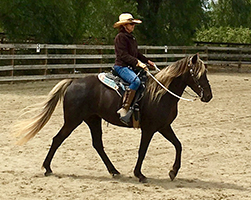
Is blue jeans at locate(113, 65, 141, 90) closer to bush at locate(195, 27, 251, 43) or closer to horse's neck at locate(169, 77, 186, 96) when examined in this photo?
horse's neck at locate(169, 77, 186, 96)

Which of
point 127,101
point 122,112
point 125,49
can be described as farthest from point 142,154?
point 125,49

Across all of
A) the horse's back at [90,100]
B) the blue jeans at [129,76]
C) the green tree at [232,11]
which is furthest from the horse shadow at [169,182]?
the green tree at [232,11]

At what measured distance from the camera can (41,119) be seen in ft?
22.0

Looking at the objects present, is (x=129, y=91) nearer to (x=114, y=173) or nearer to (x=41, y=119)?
(x=114, y=173)

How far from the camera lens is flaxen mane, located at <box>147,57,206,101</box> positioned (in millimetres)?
6312

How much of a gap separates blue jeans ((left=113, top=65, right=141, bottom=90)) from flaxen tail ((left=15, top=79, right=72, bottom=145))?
2.44 ft

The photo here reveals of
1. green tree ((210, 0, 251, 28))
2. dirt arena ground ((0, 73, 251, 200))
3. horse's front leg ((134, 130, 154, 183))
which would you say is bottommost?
dirt arena ground ((0, 73, 251, 200))

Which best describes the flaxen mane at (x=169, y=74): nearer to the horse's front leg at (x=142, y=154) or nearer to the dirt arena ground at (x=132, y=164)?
the horse's front leg at (x=142, y=154)

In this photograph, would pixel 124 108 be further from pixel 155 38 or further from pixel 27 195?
pixel 155 38

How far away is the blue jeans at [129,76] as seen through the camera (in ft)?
20.9

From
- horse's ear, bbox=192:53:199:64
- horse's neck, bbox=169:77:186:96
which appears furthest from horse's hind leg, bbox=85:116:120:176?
horse's ear, bbox=192:53:199:64

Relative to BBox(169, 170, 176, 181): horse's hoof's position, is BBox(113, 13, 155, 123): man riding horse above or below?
above

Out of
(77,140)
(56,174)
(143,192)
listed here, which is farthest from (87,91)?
(77,140)

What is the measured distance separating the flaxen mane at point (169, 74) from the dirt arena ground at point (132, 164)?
3.69 feet
